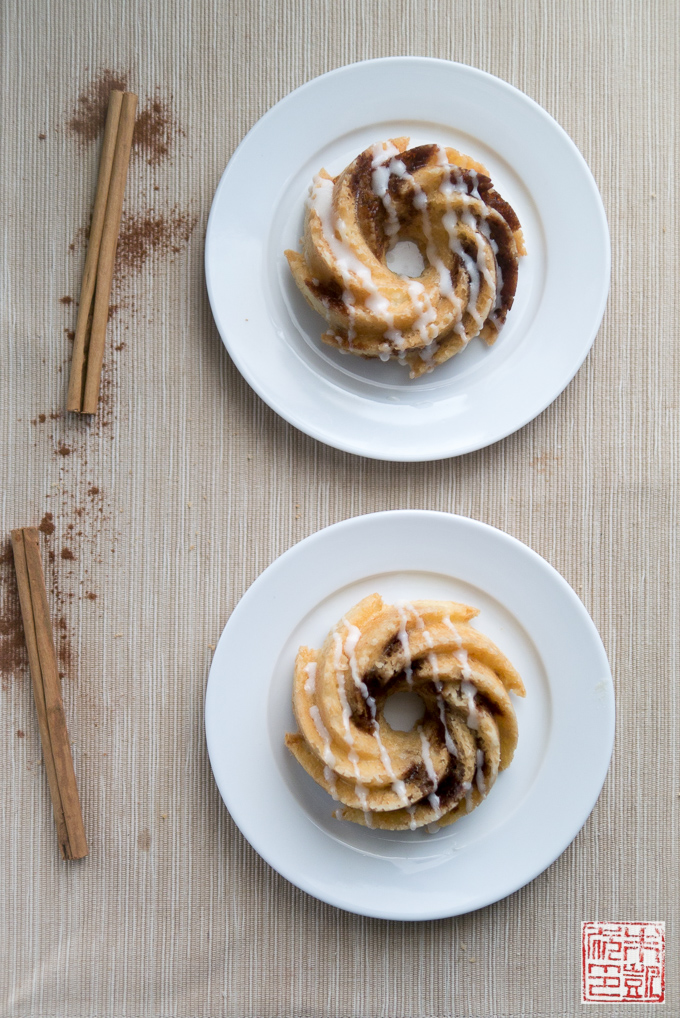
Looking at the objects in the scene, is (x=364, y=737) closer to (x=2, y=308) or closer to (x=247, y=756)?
(x=247, y=756)

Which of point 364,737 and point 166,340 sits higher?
point 166,340

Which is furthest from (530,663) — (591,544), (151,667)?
(151,667)

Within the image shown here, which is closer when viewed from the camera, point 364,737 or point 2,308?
point 364,737

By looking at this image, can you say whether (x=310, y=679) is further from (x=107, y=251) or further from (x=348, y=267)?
(x=107, y=251)

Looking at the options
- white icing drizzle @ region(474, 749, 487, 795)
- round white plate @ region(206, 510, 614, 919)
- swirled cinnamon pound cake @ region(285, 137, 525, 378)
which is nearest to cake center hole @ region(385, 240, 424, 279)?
swirled cinnamon pound cake @ region(285, 137, 525, 378)

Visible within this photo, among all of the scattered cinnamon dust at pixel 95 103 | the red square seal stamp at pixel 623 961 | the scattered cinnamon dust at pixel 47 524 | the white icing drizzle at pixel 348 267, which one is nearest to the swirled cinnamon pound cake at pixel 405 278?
the white icing drizzle at pixel 348 267

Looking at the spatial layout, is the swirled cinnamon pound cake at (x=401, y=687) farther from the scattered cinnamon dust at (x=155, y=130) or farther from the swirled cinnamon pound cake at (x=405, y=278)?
the scattered cinnamon dust at (x=155, y=130)
